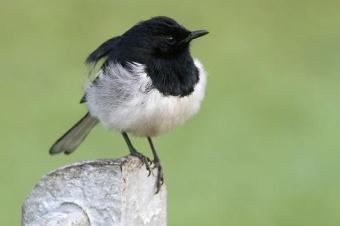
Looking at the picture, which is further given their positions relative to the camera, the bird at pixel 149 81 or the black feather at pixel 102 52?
the black feather at pixel 102 52

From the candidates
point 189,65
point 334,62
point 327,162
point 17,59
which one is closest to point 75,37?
point 17,59

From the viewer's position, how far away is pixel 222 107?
5.79 m

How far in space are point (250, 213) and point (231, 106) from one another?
124cm

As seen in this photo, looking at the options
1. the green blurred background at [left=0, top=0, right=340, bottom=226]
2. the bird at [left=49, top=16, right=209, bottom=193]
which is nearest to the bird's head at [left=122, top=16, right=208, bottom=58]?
the bird at [left=49, top=16, right=209, bottom=193]

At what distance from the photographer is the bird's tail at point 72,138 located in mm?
3477

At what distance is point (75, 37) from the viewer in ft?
22.1

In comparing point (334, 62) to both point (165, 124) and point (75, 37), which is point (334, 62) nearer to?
point (75, 37)

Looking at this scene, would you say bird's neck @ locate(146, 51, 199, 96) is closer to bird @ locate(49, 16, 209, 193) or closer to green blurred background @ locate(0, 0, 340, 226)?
bird @ locate(49, 16, 209, 193)

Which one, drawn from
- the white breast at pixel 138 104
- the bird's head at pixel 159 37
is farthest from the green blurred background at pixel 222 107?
the white breast at pixel 138 104

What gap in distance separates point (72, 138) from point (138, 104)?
48 centimetres

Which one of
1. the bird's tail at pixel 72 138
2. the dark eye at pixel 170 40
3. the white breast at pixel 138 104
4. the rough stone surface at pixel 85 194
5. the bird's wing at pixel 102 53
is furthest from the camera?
the bird's tail at pixel 72 138

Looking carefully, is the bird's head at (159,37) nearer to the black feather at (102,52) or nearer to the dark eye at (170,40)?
the dark eye at (170,40)

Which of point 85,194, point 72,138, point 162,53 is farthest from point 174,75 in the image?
point 85,194

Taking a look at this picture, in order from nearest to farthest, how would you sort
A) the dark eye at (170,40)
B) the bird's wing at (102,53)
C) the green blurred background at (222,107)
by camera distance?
the dark eye at (170,40)
the bird's wing at (102,53)
the green blurred background at (222,107)
